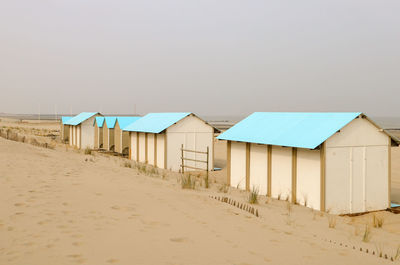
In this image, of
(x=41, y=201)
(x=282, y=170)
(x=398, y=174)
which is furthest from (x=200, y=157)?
(x=41, y=201)

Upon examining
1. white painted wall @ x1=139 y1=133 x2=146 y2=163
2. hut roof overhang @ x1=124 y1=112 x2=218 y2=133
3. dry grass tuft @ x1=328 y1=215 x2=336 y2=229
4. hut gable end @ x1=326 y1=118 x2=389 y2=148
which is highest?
hut roof overhang @ x1=124 y1=112 x2=218 y2=133

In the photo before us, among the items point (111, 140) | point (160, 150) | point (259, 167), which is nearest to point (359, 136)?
point (259, 167)

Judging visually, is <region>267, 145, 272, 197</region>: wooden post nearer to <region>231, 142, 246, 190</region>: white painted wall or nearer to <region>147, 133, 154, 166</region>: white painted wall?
<region>231, 142, 246, 190</region>: white painted wall

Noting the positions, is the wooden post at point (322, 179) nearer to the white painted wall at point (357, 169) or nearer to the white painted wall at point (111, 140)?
the white painted wall at point (357, 169)

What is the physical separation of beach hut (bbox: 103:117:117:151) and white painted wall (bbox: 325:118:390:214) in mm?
22615

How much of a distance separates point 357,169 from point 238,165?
16.0 feet

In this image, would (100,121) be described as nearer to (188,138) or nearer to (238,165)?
(188,138)

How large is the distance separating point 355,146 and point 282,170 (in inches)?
101

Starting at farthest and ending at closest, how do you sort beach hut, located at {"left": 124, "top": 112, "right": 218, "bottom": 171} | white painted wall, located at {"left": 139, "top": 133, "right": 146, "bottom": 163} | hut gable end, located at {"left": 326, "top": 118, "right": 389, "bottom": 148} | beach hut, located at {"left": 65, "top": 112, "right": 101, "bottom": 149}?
1. beach hut, located at {"left": 65, "top": 112, "right": 101, "bottom": 149}
2. white painted wall, located at {"left": 139, "top": 133, "right": 146, "bottom": 163}
3. beach hut, located at {"left": 124, "top": 112, "right": 218, "bottom": 171}
4. hut gable end, located at {"left": 326, "top": 118, "right": 389, "bottom": 148}

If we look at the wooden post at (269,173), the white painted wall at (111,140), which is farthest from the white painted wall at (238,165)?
the white painted wall at (111,140)

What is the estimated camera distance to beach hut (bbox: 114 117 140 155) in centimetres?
2981

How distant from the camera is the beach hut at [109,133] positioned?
106ft

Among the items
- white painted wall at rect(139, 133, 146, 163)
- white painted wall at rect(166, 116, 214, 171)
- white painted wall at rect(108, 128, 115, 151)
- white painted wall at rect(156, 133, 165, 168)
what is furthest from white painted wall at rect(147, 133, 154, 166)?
white painted wall at rect(108, 128, 115, 151)

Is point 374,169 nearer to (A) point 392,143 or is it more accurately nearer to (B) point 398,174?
(A) point 392,143
